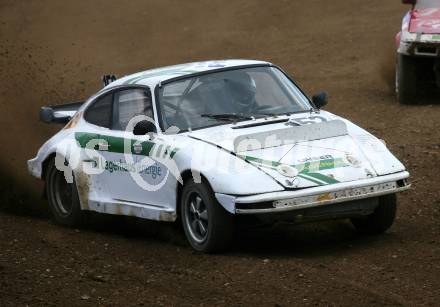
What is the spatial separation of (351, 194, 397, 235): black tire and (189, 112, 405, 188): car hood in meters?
0.33

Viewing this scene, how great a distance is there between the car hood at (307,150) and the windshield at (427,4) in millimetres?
6604

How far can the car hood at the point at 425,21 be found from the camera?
1447 cm

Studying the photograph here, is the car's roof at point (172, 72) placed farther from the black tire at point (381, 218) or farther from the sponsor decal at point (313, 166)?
the black tire at point (381, 218)

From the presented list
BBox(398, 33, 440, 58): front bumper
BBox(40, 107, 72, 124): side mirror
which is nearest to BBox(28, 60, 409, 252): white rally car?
BBox(40, 107, 72, 124): side mirror

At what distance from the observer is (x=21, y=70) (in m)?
19.8

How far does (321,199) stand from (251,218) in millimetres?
615

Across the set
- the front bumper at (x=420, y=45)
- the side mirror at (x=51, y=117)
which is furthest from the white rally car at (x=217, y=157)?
the front bumper at (x=420, y=45)

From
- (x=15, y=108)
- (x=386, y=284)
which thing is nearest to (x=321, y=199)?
(x=386, y=284)

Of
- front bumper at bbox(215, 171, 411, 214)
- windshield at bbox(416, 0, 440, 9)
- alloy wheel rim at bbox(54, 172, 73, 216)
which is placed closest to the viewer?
front bumper at bbox(215, 171, 411, 214)

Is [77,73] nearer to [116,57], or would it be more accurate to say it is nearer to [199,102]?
[116,57]

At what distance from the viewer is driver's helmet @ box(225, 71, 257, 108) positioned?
374 inches

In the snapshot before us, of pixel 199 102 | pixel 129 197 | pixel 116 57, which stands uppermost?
pixel 199 102

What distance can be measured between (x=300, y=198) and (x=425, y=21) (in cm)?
721

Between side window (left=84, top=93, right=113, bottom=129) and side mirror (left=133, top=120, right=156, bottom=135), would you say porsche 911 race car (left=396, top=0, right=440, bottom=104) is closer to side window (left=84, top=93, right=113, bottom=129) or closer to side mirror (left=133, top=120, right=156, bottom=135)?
side window (left=84, top=93, right=113, bottom=129)
